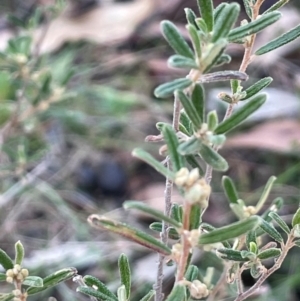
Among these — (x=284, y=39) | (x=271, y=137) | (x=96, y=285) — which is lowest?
(x=271, y=137)

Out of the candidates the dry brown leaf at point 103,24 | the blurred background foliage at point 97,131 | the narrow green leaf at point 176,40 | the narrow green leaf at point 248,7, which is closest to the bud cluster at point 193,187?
the narrow green leaf at point 176,40

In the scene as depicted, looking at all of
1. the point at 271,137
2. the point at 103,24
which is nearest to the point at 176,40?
the point at 271,137

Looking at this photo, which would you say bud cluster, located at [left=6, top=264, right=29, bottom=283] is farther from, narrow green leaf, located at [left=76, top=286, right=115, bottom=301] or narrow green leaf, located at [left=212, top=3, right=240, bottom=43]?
narrow green leaf, located at [left=212, top=3, right=240, bottom=43]

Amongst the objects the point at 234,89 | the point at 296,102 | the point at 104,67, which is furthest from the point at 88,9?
the point at 234,89

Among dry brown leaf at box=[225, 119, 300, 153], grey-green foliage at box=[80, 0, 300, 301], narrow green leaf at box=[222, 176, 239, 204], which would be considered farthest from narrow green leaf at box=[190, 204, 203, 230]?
dry brown leaf at box=[225, 119, 300, 153]

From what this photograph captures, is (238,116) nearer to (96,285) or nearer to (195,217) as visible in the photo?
(195,217)

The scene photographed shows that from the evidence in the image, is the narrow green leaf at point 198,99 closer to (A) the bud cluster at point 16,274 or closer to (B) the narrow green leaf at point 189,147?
(B) the narrow green leaf at point 189,147
